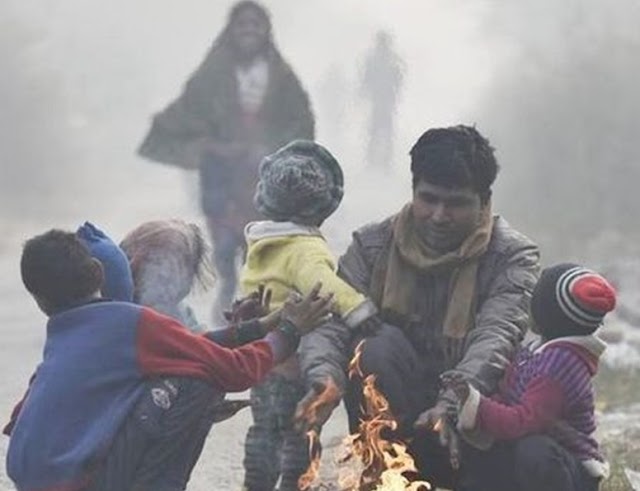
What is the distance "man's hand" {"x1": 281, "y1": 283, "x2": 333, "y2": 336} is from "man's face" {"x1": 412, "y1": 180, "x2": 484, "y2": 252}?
40cm

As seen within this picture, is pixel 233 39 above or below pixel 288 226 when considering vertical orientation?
above

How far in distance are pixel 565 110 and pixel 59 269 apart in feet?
39.9

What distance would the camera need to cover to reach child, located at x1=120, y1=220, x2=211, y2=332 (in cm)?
452

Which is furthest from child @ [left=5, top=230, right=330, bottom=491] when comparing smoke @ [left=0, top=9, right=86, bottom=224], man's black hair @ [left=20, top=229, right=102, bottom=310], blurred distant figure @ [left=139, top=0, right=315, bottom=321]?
smoke @ [left=0, top=9, right=86, bottom=224]

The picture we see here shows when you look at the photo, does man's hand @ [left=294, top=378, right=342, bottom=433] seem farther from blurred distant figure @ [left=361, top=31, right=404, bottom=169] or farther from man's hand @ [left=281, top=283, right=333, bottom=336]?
blurred distant figure @ [left=361, top=31, right=404, bottom=169]

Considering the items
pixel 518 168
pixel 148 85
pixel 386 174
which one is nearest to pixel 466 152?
pixel 386 174

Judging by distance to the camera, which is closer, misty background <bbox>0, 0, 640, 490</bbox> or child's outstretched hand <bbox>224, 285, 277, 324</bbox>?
child's outstretched hand <bbox>224, 285, 277, 324</bbox>

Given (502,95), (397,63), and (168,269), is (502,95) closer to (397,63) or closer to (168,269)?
(397,63)

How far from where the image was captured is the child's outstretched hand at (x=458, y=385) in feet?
12.3

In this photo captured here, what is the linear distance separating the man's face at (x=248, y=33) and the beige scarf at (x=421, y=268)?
4.10 meters

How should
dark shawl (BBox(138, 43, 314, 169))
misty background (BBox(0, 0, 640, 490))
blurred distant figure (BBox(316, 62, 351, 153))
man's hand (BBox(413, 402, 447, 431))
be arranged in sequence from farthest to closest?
misty background (BBox(0, 0, 640, 490)) < blurred distant figure (BBox(316, 62, 351, 153)) < dark shawl (BBox(138, 43, 314, 169)) < man's hand (BBox(413, 402, 447, 431))

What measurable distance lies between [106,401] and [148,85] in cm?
1305

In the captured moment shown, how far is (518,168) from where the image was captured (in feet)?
49.7

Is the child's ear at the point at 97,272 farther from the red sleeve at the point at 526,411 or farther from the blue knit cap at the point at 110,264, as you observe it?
the red sleeve at the point at 526,411
